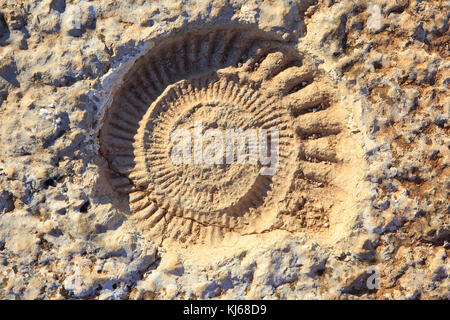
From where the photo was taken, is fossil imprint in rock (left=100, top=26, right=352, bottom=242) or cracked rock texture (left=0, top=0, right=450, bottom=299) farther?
fossil imprint in rock (left=100, top=26, right=352, bottom=242)

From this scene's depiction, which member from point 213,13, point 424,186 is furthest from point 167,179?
point 424,186

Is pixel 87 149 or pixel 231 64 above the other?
pixel 231 64

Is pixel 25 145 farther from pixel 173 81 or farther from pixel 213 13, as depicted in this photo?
pixel 213 13

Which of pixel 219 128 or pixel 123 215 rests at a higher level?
pixel 219 128

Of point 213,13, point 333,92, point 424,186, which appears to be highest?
point 213,13
